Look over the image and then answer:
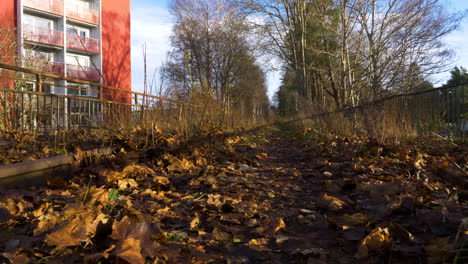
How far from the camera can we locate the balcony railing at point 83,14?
933 inches

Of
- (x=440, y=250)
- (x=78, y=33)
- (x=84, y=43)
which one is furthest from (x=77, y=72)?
(x=440, y=250)

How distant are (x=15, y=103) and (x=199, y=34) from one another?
22971 millimetres

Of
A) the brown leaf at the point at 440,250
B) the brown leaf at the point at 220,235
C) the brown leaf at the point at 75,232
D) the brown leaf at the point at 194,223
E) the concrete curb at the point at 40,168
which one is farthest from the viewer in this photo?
the concrete curb at the point at 40,168

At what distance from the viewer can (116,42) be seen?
90.2 feet

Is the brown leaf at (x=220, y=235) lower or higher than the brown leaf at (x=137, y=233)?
lower

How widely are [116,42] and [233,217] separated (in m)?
29.3

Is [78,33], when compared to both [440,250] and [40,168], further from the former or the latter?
[440,250]

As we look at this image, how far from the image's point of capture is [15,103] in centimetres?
516

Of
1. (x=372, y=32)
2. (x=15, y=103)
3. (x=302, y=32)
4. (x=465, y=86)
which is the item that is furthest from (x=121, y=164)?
(x=302, y=32)

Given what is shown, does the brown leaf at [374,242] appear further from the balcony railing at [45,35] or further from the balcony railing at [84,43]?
the balcony railing at [84,43]

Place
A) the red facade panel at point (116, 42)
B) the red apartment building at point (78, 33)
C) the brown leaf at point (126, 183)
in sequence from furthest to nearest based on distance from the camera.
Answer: the red facade panel at point (116, 42)
the red apartment building at point (78, 33)
the brown leaf at point (126, 183)

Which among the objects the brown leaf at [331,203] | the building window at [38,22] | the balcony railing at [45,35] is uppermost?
the building window at [38,22]

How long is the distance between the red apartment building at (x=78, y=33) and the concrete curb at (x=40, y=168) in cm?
1833

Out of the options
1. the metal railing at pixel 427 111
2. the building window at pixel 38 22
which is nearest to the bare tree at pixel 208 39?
the building window at pixel 38 22
